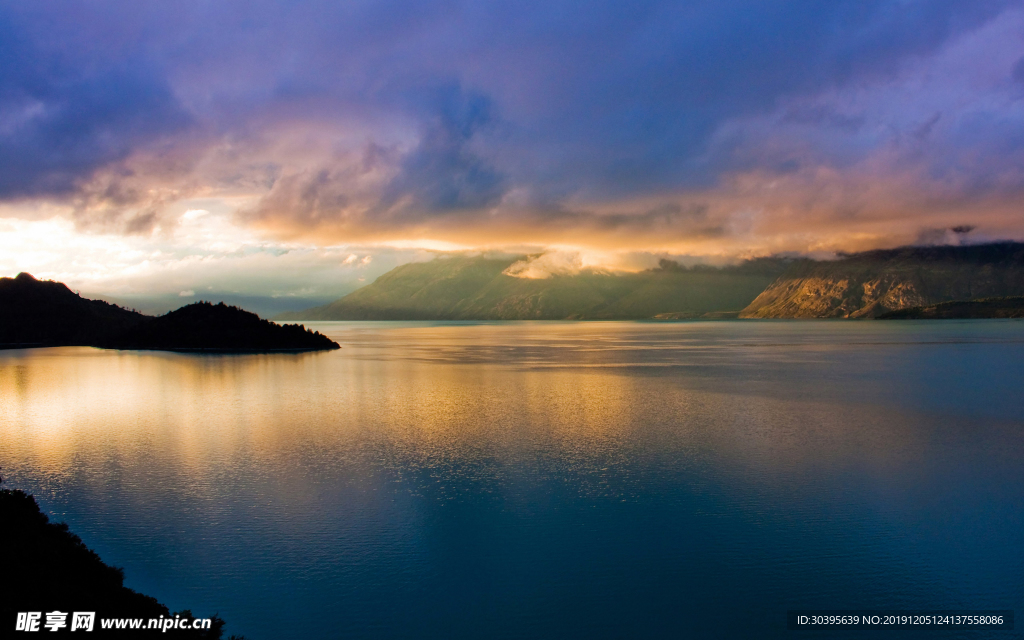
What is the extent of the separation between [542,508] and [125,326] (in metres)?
192

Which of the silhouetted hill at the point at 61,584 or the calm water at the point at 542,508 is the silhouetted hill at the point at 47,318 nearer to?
the calm water at the point at 542,508

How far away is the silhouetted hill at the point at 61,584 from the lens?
46.4 feet

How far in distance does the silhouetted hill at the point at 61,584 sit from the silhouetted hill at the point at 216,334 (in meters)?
128

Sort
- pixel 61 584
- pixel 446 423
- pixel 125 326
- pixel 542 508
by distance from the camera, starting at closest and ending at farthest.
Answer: pixel 61 584 < pixel 542 508 < pixel 446 423 < pixel 125 326

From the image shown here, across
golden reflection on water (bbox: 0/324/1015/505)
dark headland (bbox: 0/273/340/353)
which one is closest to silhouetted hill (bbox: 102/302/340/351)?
dark headland (bbox: 0/273/340/353)

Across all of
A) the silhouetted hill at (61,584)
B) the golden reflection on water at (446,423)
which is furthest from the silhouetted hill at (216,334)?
the silhouetted hill at (61,584)

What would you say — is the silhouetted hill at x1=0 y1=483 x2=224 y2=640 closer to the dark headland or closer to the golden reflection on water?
the golden reflection on water

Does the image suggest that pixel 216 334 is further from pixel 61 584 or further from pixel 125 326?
pixel 61 584

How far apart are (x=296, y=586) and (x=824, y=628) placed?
14140 millimetres

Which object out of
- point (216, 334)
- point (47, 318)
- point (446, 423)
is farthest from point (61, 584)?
point (47, 318)

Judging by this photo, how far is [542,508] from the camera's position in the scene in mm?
23609

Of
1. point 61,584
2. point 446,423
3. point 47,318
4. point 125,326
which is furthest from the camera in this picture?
point 47,318

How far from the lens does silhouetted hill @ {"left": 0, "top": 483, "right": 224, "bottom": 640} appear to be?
557 inches

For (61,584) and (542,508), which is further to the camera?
(542,508)
